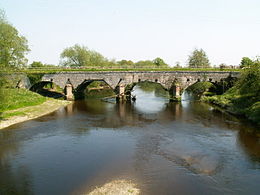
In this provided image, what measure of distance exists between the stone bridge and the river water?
786 inches

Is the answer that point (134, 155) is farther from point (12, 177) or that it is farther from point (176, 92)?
point (176, 92)

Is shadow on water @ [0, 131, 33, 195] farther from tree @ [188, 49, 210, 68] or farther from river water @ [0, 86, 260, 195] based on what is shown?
tree @ [188, 49, 210, 68]

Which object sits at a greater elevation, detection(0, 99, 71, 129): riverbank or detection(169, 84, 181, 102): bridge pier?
detection(169, 84, 181, 102): bridge pier

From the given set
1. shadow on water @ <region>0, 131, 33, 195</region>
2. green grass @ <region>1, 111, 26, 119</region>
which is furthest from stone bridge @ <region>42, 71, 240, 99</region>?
shadow on water @ <region>0, 131, 33, 195</region>

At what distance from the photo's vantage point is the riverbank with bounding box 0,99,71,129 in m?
38.8

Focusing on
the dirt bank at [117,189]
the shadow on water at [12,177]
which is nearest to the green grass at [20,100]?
the shadow on water at [12,177]

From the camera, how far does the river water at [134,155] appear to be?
19.4 meters

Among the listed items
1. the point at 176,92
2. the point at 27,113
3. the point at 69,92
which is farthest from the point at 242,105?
the point at 69,92

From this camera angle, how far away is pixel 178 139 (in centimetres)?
3095

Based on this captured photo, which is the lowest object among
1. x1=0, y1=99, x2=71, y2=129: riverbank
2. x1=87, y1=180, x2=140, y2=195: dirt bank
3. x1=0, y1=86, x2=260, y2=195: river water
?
x1=87, y1=180, x2=140, y2=195: dirt bank

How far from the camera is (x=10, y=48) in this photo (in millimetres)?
43438

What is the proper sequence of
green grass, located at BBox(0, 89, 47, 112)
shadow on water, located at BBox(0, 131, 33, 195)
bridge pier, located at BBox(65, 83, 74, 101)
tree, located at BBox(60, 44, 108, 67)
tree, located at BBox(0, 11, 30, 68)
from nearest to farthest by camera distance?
shadow on water, located at BBox(0, 131, 33, 195) → tree, located at BBox(0, 11, 30, 68) → green grass, located at BBox(0, 89, 47, 112) → bridge pier, located at BBox(65, 83, 74, 101) → tree, located at BBox(60, 44, 108, 67)

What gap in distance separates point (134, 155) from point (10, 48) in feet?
110

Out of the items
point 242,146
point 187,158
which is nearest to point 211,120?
point 242,146
